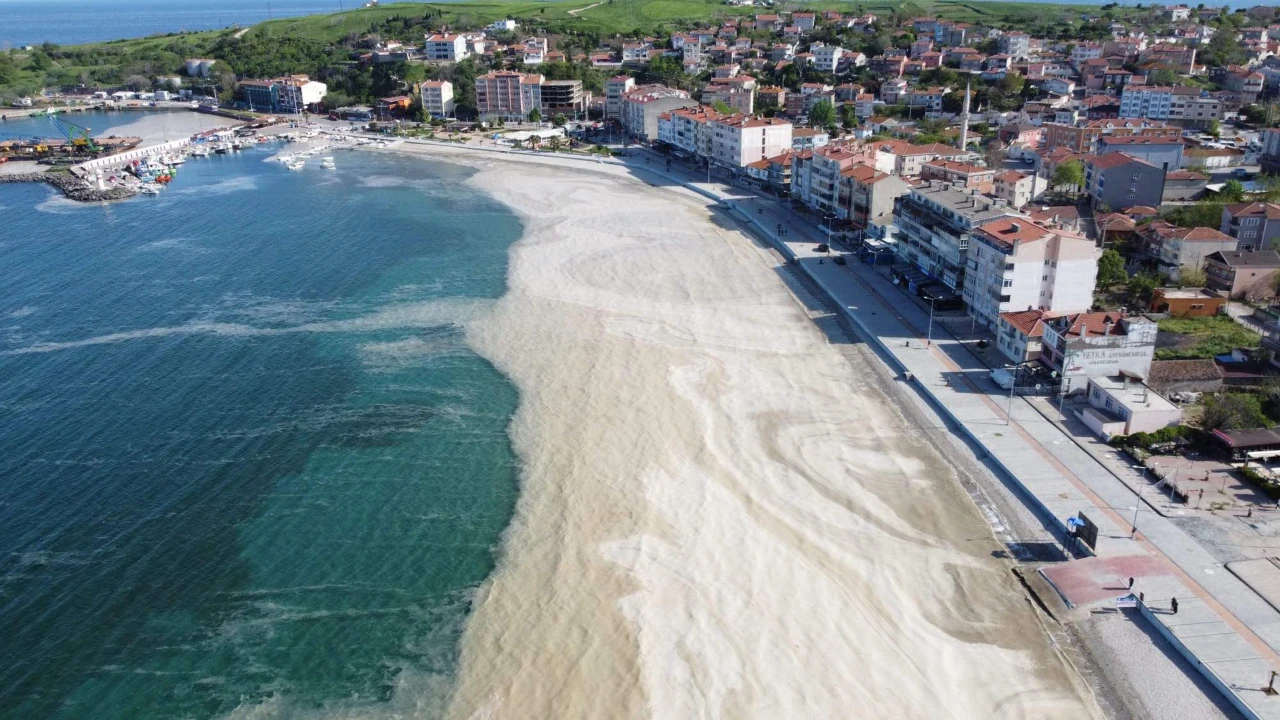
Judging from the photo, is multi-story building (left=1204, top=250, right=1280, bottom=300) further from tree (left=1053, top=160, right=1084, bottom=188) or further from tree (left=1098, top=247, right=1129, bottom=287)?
tree (left=1053, top=160, right=1084, bottom=188)

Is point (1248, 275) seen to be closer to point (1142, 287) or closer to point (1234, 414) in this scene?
point (1142, 287)

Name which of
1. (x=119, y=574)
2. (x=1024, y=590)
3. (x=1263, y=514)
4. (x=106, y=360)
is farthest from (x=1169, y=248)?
(x=106, y=360)

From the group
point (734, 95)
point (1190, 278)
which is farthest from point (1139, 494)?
point (734, 95)

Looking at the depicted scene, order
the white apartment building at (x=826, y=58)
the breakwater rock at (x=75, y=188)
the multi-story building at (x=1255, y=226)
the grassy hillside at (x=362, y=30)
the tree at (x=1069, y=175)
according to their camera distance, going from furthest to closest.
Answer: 1. the grassy hillside at (x=362, y=30)
2. the white apartment building at (x=826, y=58)
3. the breakwater rock at (x=75, y=188)
4. the tree at (x=1069, y=175)
5. the multi-story building at (x=1255, y=226)

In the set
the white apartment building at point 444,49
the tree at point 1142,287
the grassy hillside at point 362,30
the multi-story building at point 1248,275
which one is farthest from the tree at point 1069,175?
the white apartment building at point 444,49

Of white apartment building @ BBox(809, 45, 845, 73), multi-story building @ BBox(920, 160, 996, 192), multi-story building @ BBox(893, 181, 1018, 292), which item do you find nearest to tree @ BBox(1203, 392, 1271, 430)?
multi-story building @ BBox(893, 181, 1018, 292)

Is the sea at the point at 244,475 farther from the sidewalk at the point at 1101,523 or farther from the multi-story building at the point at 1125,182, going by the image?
the multi-story building at the point at 1125,182
